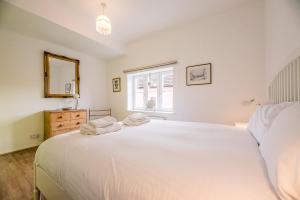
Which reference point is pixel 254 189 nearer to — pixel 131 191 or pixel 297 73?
pixel 131 191

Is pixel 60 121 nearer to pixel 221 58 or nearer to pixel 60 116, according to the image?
pixel 60 116

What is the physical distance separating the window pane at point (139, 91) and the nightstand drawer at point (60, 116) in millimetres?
1703

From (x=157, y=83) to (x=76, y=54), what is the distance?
2245 mm

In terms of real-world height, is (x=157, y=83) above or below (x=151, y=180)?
above

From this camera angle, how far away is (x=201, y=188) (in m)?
0.57

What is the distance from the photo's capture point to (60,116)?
2.89 m

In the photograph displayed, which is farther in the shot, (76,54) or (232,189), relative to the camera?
(76,54)

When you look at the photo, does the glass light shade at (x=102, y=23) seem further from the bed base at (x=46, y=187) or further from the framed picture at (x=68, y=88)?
the framed picture at (x=68, y=88)

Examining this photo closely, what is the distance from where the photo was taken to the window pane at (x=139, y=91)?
3893 mm

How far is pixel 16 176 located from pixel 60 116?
127 cm

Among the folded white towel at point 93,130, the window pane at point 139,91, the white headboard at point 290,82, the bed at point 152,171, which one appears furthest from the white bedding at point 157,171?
the window pane at point 139,91

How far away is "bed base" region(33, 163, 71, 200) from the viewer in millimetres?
1020

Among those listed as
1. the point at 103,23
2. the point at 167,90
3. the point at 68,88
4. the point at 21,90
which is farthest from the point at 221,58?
the point at 21,90

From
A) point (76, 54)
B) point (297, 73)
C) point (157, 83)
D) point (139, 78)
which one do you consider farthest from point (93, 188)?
point (76, 54)
